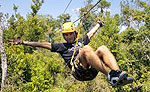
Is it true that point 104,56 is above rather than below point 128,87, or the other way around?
above

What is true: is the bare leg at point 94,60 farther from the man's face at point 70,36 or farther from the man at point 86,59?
the man's face at point 70,36

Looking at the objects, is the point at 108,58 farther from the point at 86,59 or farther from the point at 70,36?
the point at 70,36

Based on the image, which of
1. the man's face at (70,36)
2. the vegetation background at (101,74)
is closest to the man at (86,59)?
the man's face at (70,36)

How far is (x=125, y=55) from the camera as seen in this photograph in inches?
661

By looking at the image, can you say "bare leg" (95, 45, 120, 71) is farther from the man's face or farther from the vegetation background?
the vegetation background

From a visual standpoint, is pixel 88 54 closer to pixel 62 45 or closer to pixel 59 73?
pixel 62 45

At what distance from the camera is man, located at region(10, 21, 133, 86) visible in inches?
110

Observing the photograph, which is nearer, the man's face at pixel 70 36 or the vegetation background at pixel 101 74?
the man's face at pixel 70 36

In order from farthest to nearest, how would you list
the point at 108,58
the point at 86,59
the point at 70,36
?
the point at 70,36, the point at 86,59, the point at 108,58

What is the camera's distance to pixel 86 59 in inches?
122

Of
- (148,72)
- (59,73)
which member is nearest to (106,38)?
(148,72)

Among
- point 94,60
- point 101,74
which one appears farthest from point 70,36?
point 101,74

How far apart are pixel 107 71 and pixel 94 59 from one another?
0.25m

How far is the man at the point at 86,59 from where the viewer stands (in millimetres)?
2801
